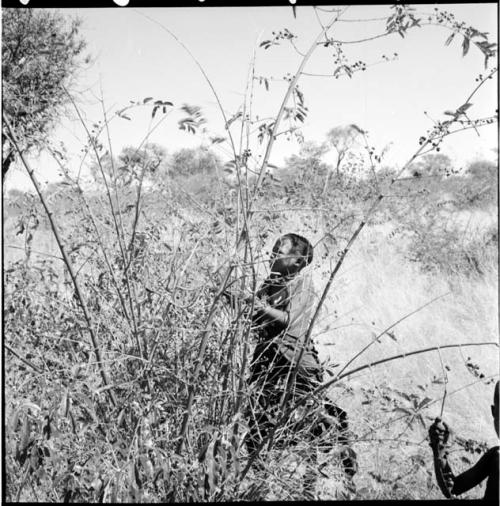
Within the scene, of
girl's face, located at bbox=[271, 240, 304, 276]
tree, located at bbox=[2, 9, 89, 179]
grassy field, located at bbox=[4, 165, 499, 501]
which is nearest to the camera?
grassy field, located at bbox=[4, 165, 499, 501]

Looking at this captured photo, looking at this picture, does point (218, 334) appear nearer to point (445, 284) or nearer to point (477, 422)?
point (477, 422)

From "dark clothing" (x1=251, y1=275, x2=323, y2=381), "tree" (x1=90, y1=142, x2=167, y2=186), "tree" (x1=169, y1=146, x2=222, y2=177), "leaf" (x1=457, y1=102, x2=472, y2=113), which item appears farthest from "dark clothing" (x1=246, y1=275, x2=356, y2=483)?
"leaf" (x1=457, y1=102, x2=472, y2=113)

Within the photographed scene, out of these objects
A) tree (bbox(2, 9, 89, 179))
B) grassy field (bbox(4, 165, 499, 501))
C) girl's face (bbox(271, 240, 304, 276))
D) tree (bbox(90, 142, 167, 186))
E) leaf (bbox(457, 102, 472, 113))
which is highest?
tree (bbox(2, 9, 89, 179))

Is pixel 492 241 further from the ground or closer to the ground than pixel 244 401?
further from the ground

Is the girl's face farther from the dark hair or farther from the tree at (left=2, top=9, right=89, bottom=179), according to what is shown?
the tree at (left=2, top=9, right=89, bottom=179)

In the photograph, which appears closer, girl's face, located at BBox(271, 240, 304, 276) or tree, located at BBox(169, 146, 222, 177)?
tree, located at BBox(169, 146, 222, 177)

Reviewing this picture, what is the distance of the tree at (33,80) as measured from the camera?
6.57 ft

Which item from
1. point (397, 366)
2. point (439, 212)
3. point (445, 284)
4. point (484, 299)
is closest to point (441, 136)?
point (397, 366)

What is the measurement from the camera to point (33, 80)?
279cm

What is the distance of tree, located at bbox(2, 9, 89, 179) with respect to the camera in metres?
2.00

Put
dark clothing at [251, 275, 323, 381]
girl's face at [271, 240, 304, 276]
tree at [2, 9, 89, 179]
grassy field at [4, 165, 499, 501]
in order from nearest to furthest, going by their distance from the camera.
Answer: grassy field at [4, 165, 499, 501]
tree at [2, 9, 89, 179]
dark clothing at [251, 275, 323, 381]
girl's face at [271, 240, 304, 276]

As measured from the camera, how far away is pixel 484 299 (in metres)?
5.58

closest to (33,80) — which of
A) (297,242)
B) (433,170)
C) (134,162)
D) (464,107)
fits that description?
(134,162)

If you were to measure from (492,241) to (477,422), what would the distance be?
4.23 meters
